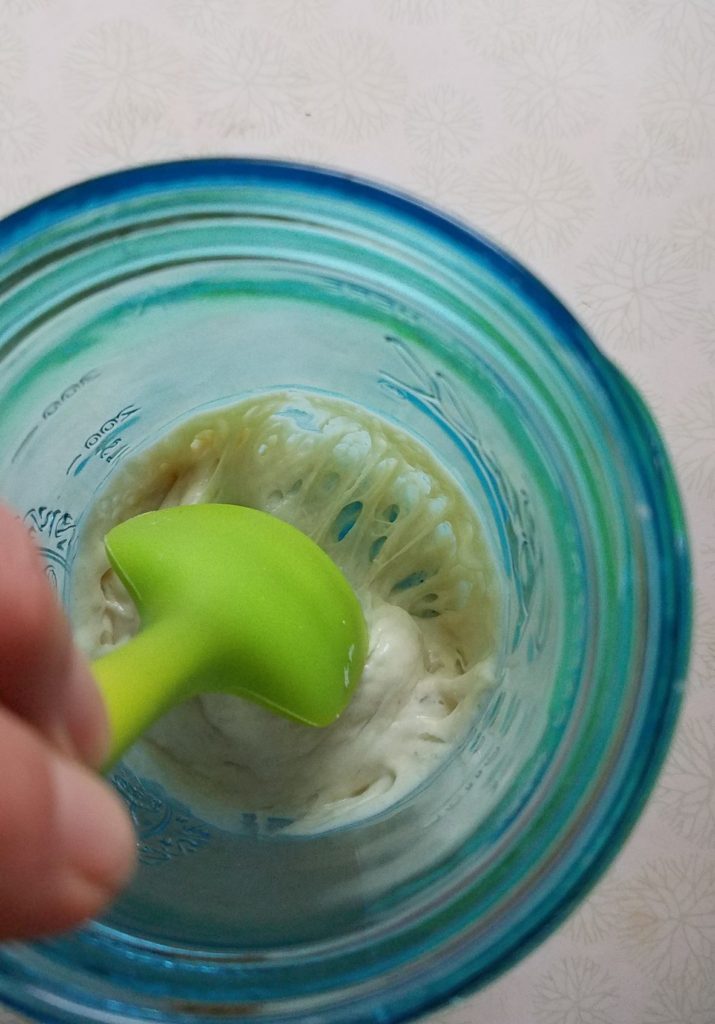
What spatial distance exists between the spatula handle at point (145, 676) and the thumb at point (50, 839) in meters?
0.05

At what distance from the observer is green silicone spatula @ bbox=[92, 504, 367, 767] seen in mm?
380

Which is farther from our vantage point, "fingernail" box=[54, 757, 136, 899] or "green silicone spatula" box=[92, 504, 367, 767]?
"green silicone spatula" box=[92, 504, 367, 767]

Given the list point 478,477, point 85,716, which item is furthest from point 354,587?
point 85,716

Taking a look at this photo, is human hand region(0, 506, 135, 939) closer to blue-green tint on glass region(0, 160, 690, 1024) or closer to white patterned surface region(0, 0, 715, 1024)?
blue-green tint on glass region(0, 160, 690, 1024)

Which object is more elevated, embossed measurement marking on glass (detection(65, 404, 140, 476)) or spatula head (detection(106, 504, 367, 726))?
embossed measurement marking on glass (detection(65, 404, 140, 476))

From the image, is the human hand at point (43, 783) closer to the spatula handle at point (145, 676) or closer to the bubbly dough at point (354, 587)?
the spatula handle at point (145, 676)

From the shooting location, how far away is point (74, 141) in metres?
0.54

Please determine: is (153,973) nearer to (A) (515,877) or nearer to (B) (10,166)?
(A) (515,877)

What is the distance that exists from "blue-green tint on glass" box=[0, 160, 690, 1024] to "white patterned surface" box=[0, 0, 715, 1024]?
17 cm

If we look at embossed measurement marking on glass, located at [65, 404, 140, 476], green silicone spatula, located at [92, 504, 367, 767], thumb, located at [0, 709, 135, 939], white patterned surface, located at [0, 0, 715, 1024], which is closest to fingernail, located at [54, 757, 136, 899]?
thumb, located at [0, 709, 135, 939]

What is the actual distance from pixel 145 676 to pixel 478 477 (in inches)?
7.6

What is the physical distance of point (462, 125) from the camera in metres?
0.54

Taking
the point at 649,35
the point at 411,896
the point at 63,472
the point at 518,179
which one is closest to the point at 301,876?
the point at 411,896

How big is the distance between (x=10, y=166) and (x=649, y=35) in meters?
0.40
